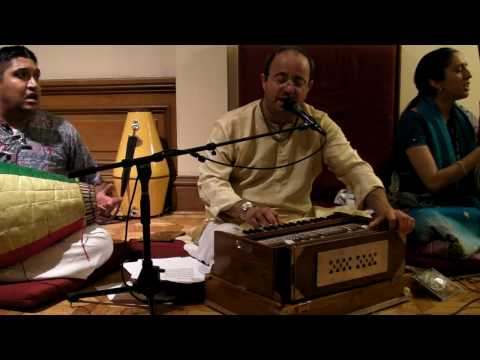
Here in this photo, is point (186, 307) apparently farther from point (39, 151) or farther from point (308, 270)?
point (39, 151)

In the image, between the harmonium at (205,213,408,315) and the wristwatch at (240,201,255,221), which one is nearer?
the harmonium at (205,213,408,315)

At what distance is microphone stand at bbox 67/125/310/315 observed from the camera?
1.40 m

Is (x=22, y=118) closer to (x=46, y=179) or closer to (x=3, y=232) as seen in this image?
(x=46, y=179)

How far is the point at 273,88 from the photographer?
1959 mm

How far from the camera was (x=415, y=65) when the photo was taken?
3.13m

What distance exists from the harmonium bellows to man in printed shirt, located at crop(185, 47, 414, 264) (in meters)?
0.26

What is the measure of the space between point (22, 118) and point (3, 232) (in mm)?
560

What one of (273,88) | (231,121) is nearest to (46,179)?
(231,121)

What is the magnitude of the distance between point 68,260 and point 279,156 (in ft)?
3.07

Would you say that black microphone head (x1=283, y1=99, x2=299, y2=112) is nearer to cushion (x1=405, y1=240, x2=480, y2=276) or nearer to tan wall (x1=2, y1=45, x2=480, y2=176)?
cushion (x1=405, y1=240, x2=480, y2=276)

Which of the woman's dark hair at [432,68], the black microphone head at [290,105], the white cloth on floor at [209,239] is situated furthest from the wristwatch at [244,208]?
the woman's dark hair at [432,68]

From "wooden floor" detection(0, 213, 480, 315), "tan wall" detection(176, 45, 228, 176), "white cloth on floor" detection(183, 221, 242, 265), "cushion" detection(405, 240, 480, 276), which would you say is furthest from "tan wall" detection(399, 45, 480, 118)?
"white cloth on floor" detection(183, 221, 242, 265)

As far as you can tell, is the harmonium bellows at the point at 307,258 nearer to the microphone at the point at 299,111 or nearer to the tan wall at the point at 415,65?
the microphone at the point at 299,111
